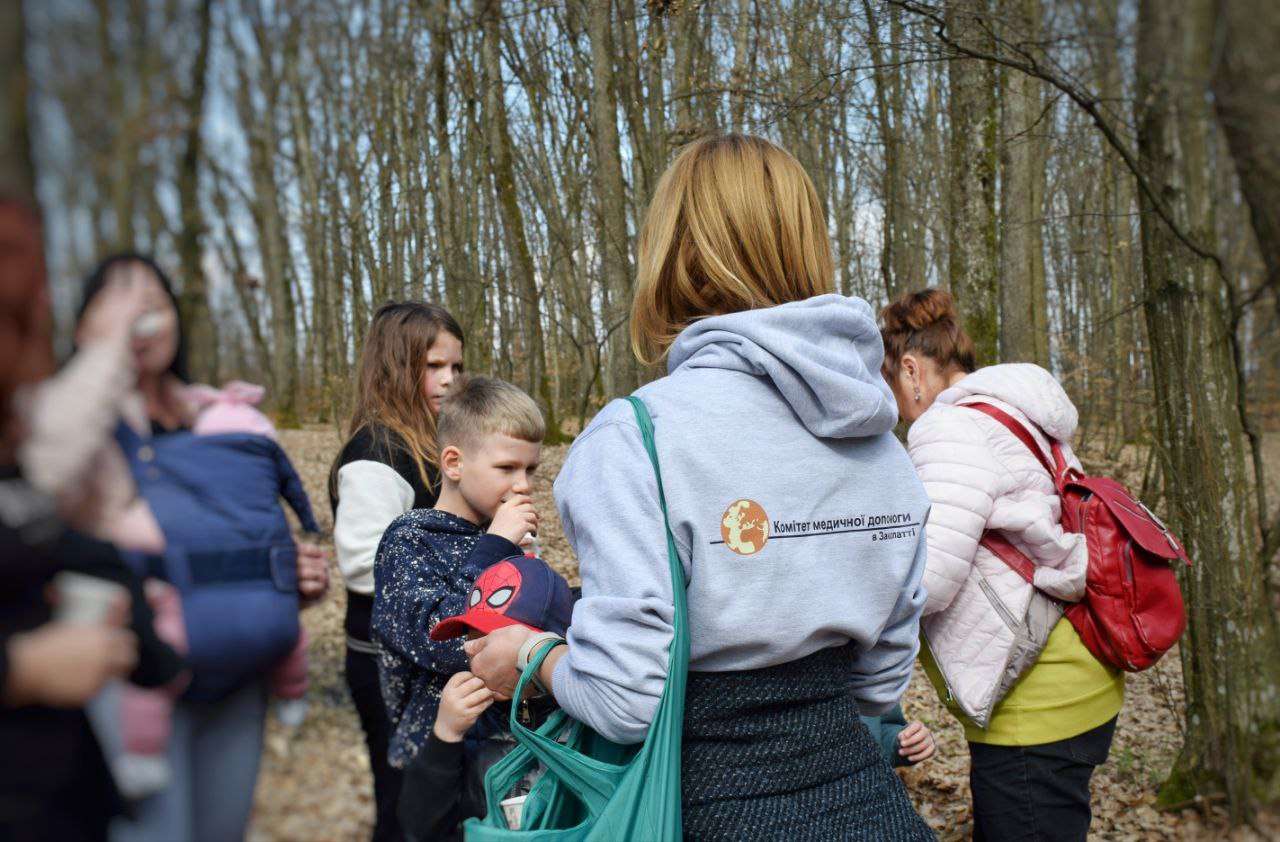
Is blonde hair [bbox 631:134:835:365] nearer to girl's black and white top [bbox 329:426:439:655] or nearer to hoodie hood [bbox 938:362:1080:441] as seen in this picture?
girl's black and white top [bbox 329:426:439:655]

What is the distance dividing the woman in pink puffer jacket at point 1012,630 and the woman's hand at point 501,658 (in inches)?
48.3

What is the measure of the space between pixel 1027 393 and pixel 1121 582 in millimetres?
578

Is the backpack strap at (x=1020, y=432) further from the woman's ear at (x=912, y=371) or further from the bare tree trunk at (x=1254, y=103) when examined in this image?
the bare tree trunk at (x=1254, y=103)

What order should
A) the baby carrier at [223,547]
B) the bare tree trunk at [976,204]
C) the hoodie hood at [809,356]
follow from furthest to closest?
the bare tree trunk at [976,204]
the hoodie hood at [809,356]
the baby carrier at [223,547]

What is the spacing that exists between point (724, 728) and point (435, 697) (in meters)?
0.80

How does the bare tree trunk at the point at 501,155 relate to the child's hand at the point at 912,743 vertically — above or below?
above

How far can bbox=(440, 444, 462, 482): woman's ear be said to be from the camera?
251 cm

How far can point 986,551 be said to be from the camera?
2549 millimetres

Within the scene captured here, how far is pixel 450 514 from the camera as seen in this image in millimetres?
Answer: 2432

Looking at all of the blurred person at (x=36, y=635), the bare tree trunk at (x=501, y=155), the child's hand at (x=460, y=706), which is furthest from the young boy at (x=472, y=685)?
the bare tree trunk at (x=501, y=155)

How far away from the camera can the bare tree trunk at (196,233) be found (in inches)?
32.1

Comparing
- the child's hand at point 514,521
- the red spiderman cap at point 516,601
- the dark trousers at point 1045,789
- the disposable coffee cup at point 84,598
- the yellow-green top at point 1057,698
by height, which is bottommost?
the dark trousers at point 1045,789

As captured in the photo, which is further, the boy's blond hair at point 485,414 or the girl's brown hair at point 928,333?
the girl's brown hair at point 928,333

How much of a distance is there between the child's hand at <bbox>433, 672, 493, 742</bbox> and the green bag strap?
0.54ft
